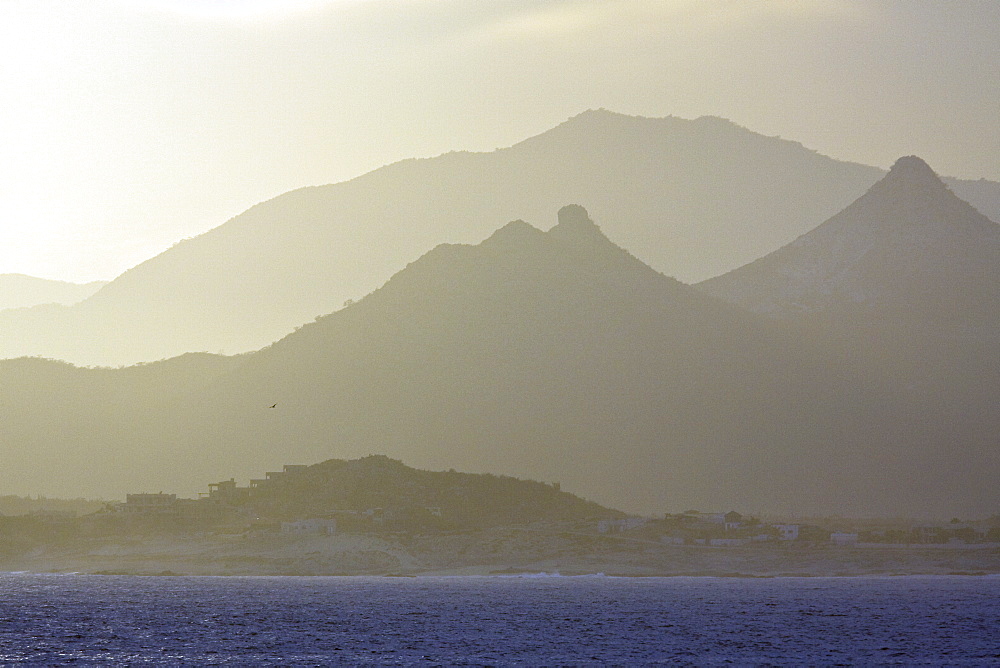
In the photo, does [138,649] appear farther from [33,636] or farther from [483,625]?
[483,625]

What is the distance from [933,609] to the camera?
19625cm

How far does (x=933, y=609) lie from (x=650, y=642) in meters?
52.9

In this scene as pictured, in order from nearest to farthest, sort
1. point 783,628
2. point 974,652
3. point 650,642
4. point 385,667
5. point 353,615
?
point 385,667 → point 974,652 → point 650,642 → point 783,628 → point 353,615

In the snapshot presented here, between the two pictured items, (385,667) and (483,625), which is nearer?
(385,667)

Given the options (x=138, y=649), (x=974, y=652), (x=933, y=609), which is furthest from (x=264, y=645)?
(x=933, y=609)

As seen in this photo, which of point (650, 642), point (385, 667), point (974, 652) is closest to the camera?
point (385, 667)

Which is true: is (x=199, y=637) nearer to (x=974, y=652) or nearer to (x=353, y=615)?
(x=353, y=615)

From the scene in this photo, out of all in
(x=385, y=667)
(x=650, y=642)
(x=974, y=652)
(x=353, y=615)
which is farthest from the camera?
(x=353, y=615)

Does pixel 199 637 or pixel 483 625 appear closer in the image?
pixel 199 637

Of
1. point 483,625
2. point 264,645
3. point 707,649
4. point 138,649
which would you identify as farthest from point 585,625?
point 138,649

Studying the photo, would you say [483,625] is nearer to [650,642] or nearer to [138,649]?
[650,642]

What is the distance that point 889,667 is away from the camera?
456 feet

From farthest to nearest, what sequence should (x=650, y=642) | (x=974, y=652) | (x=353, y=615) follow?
(x=353, y=615), (x=650, y=642), (x=974, y=652)

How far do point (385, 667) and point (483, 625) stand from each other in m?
40.4
